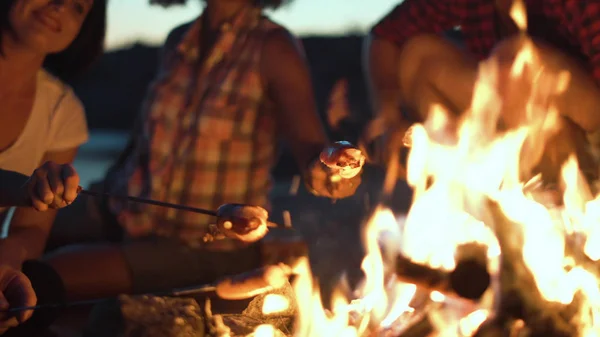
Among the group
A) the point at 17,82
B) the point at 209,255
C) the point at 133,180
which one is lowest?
the point at 209,255

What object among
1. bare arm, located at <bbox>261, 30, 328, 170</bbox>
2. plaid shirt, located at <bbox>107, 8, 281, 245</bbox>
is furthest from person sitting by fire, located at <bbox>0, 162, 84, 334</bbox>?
bare arm, located at <bbox>261, 30, 328, 170</bbox>

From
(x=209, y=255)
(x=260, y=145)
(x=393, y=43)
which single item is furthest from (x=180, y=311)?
(x=393, y=43)

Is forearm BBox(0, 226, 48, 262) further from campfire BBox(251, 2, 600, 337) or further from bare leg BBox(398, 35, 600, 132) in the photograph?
bare leg BBox(398, 35, 600, 132)

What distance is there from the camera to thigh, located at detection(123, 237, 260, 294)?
321 centimetres

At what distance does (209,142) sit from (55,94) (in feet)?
2.45

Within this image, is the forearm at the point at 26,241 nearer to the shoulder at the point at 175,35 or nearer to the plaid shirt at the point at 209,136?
the plaid shirt at the point at 209,136

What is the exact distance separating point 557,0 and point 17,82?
2.51 m

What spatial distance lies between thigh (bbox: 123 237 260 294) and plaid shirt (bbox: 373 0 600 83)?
1.55 metres

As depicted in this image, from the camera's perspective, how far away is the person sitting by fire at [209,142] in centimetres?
322

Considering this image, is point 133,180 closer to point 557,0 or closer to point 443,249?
point 443,249

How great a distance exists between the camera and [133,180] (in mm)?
3463

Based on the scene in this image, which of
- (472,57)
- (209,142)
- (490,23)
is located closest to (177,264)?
(209,142)

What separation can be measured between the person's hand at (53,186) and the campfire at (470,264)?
60 centimetres

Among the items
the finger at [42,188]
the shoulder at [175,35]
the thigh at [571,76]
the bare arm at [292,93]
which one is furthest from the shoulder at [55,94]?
the thigh at [571,76]
